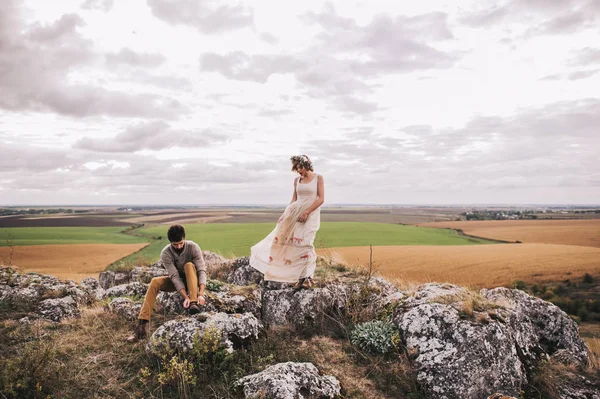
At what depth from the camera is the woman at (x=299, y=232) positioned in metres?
7.70

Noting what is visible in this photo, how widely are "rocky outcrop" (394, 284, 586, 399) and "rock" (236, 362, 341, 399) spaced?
5.50 ft

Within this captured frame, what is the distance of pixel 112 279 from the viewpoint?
12484 millimetres

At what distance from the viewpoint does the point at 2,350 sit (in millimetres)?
5836

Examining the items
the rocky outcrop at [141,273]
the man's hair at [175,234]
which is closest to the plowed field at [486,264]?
the rocky outcrop at [141,273]

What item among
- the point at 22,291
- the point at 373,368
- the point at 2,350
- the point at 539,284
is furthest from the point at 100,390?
the point at 539,284

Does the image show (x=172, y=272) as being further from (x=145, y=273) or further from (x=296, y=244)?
(x=145, y=273)

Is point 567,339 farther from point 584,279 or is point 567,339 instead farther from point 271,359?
point 584,279

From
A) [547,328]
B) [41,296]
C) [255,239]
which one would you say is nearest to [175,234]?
[41,296]

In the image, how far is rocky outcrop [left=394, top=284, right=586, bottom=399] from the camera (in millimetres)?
5238

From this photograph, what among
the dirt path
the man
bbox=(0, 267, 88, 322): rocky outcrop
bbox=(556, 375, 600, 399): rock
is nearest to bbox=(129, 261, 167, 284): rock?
bbox=(0, 267, 88, 322): rocky outcrop

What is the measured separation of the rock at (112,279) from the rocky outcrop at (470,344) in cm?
1009

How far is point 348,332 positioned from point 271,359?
1.98 metres

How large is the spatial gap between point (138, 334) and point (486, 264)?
44031 millimetres

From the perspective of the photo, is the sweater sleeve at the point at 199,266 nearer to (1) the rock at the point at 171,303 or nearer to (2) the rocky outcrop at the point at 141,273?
(1) the rock at the point at 171,303
